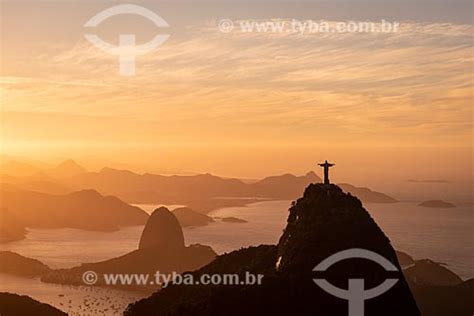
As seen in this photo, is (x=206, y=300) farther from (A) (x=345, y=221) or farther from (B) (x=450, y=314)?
(B) (x=450, y=314)

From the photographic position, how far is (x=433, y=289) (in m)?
69.9

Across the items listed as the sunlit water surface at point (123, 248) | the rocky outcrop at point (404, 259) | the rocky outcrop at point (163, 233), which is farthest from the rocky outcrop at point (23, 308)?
the rocky outcrop at point (404, 259)

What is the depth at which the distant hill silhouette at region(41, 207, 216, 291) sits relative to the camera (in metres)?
132

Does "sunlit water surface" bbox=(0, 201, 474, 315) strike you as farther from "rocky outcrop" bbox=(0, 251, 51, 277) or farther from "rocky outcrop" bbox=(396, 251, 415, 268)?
"rocky outcrop" bbox=(396, 251, 415, 268)

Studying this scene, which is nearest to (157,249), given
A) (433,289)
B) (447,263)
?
(447,263)

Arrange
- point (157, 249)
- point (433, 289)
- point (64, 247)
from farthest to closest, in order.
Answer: point (64, 247), point (157, 249), point (433, 289)

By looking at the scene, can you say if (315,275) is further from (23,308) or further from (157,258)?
(157,258)

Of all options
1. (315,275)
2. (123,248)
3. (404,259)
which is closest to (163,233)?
(123,248)

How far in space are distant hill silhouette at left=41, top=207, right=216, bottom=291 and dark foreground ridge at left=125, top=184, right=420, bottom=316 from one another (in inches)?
4003

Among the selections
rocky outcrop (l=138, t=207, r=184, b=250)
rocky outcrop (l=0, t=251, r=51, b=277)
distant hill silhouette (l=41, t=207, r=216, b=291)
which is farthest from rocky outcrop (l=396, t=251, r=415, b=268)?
rocky outcrop (l=0, t=251, r=51, b=277)

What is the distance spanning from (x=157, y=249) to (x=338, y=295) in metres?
118

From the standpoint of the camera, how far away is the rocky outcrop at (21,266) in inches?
5221

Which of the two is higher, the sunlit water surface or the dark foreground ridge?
the dark foreground ridge

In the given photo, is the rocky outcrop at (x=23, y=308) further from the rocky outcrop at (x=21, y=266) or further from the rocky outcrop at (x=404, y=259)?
the rocky outcrop at (x=404, y=259)
